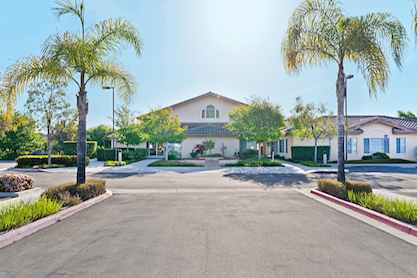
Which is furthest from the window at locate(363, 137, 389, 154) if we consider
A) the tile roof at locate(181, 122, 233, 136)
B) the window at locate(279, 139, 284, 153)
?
the tile roof at locate(181, 122, 233, 136)

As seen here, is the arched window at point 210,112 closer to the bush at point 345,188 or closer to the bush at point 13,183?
the bush at point 345,188

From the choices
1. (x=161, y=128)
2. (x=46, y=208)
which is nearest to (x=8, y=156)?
(x=161, y=128)

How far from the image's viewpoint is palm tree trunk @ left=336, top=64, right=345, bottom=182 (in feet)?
28.6

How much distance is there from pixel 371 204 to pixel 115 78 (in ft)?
33.8

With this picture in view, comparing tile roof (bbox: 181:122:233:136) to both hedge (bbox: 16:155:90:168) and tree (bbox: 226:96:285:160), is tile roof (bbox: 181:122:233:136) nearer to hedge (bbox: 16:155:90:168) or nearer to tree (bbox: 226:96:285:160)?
tree (bbox: 226:96:285:160)

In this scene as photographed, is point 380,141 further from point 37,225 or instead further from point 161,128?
point 37,225

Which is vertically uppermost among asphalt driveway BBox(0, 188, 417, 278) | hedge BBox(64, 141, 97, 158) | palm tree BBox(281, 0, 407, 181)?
palm tree BBox(281, 0, 407, 181)

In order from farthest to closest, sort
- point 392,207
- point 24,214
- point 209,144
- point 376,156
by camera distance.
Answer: point 209,144 < point 376,156 < point 392,207 < point 24,214

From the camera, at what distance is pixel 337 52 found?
923 centimetres

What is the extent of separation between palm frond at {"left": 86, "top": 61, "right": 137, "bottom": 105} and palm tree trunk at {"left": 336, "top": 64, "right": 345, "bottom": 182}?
28.9ft

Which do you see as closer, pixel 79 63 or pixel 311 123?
pixel 79 63

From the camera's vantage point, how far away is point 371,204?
20.9ft

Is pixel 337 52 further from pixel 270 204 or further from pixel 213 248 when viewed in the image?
pixel 213 248

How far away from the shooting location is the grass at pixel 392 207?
206 inches
